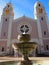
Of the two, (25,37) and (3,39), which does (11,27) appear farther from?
(25,37)

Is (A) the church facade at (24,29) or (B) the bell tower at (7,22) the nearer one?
(A) the church facade at (24,29)

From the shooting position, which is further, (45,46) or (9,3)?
(9,3)

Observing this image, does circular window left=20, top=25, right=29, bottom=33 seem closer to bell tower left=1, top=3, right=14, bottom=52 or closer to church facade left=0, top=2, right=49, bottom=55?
church facade left=0, top=2, right=49, bottom=55

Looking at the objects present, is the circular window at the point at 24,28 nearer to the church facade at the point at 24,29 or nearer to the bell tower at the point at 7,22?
the church facade at the point at 24,29

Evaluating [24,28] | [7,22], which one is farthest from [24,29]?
[7,22]

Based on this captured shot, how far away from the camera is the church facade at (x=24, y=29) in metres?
32.2

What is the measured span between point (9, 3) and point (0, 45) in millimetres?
12100

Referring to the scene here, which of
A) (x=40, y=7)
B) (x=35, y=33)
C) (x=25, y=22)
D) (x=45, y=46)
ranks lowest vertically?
(x=45, y=46)

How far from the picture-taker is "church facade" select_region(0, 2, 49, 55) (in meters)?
32.2

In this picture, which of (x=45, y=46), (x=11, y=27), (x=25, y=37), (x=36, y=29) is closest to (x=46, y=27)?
(x=36, y=29)

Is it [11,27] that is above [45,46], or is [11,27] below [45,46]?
above

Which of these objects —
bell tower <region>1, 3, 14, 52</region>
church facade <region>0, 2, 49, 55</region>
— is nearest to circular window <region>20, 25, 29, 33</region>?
church facade <region>0, 2, 49, 55</region>

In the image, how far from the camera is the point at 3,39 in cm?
3281

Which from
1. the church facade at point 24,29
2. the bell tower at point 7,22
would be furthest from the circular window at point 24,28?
the bell tower at point 7,22
